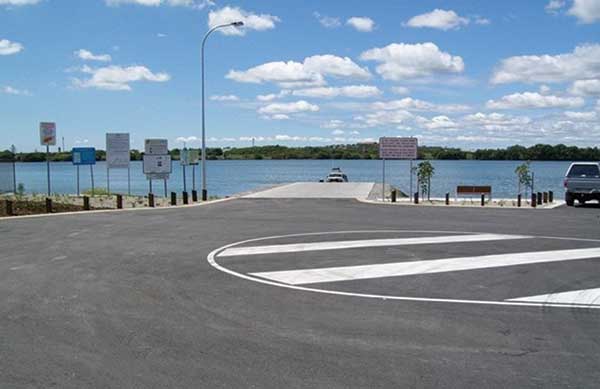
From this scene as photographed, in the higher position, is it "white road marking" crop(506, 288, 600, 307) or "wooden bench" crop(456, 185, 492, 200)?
"white road marking" crop(506, 288, 600, 307)

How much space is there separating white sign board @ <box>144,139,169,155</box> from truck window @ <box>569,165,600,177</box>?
1971cm

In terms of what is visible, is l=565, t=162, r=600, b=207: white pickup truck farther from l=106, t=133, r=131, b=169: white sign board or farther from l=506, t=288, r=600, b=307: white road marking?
l=106, t=133, r=131, b=169: white sign board

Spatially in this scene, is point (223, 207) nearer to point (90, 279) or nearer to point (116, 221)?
point (116, 221)

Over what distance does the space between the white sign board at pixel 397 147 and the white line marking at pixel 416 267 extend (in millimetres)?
18151

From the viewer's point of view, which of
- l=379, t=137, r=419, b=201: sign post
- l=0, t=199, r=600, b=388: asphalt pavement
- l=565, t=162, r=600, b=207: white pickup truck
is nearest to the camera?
l=0, t=199, r=600, b=388: asphalt pavement

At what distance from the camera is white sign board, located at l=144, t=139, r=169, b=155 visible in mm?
32688

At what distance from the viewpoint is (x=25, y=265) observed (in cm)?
1142

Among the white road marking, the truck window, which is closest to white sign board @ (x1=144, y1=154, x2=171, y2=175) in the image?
the truck window

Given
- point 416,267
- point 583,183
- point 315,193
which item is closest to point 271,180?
point 315,193

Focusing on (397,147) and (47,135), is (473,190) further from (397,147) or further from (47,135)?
(47,135)

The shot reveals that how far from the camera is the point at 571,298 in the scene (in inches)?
345

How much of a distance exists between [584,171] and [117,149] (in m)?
23.9

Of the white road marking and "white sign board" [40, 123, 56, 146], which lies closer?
the white road marking

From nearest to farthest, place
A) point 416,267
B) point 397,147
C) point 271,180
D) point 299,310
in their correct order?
1. point 299,310
2. point 416,267
3. point 397,147
4. point 271,180
